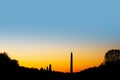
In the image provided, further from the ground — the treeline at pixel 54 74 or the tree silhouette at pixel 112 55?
the tree silhouette at pixel 112 55

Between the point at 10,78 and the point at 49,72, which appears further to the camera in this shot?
the point at 49,72

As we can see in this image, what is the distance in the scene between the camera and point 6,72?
176ft

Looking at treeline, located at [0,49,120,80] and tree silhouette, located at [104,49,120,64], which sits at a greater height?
tree silhouette, located at [104,49,120,64]

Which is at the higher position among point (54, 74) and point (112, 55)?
point (112, 55)

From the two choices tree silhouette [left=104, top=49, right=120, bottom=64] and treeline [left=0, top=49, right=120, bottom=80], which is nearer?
treeline [left=0, top=49, right=120, bottom=80]

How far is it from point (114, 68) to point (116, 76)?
3.40 m

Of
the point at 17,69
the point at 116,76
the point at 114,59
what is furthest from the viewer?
the point at 114,59

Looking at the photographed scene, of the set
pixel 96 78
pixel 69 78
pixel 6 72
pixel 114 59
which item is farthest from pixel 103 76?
pixel 114 59

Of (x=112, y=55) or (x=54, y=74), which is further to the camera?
(x=112, y=55)

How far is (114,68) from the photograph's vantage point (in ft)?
178

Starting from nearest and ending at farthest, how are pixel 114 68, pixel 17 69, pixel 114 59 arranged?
1. pixel 114 68
2. pixel 17 69
3. pixel 114 59

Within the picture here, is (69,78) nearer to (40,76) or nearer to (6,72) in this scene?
(40,76)

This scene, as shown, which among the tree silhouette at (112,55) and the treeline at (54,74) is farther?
the tree silhouette at (112,55)

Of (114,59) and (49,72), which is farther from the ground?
(114,59)
